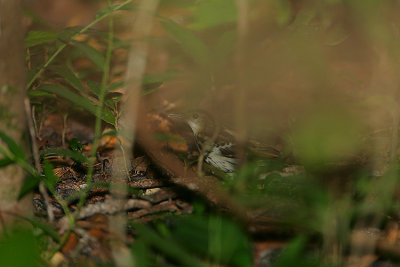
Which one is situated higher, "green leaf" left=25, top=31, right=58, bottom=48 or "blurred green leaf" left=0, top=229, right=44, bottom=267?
"green leaf" left=25, top=31, right=58, bottom=48

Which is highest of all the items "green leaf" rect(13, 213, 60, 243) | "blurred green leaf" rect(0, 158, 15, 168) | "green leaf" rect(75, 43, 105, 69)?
"green leaf" rect(75, 43, 105, 69)

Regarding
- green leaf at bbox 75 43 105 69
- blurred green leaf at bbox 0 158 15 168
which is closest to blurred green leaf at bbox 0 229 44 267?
blurred green leaf at bbox 0 158 15 168

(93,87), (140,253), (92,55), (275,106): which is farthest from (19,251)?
(275,106)

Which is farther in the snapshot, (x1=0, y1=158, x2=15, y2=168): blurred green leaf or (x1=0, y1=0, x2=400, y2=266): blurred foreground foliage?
(x1=0, y1=158, x2=15, y2=168): blurred green leaf

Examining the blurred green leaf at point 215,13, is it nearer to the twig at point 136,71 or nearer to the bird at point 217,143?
the bird at point 217,143

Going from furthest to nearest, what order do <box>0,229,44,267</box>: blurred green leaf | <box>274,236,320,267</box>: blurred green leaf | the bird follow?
the bird, <box>274,236,320,267</box>: blurred green leaf, <box>0,229,44,267</box>: blurred green leaf

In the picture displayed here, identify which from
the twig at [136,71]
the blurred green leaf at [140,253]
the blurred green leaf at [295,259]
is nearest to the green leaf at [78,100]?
the twig at [136,71]

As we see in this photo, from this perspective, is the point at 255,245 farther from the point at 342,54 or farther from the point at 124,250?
the point at 342,54

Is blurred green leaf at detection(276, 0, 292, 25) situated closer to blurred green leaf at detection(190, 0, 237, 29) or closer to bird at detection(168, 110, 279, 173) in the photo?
bird at detection(168, 110, 279, 173)
